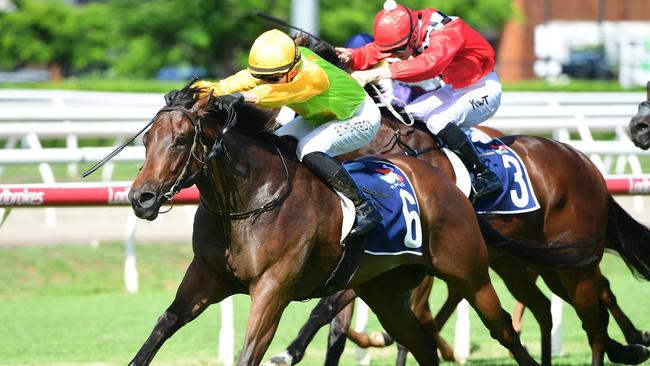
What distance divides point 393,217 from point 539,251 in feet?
3.70

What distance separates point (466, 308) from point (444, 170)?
1536mm

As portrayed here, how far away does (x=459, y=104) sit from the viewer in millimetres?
6461

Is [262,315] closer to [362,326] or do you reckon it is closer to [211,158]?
[211,158]

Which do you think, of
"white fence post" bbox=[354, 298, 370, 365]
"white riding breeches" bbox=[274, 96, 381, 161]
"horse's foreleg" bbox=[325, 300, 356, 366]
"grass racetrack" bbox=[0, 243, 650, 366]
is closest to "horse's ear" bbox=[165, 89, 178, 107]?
"white riding breeches" bbox=[274, 96, 381, 161]

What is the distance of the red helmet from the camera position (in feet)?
20.0

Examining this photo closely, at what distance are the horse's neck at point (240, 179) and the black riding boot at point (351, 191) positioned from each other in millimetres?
197

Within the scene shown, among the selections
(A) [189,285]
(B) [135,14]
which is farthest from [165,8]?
(A) [189,285]

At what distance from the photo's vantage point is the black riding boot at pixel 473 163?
6.18 meters

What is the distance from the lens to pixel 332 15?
27.3 meters

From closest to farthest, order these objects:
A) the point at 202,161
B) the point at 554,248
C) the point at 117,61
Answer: the point at 202,161, the point at 554,248, the point at 117,61

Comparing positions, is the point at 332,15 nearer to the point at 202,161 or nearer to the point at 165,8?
the point at 165,8

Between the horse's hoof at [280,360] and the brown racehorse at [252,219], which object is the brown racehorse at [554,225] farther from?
the brown racehorse at [252,219]

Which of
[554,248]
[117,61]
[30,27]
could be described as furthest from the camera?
[30,27]

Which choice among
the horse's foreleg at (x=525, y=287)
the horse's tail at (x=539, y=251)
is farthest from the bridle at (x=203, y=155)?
the horse's foreleg at (x=525, y=287)
